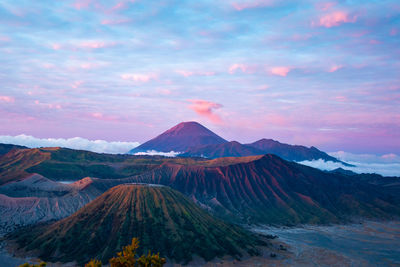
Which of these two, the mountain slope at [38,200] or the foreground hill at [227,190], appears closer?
the mountain slope at [38,200]

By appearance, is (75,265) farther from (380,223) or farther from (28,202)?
(380,223)

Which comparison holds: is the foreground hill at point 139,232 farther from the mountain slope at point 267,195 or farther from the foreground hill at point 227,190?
the mountain slope at point 267,195

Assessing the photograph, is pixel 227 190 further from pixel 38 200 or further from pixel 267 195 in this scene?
pixel 38 200

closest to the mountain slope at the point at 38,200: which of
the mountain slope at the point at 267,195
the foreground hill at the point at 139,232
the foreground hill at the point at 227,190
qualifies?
the foreground hill at the point at 227,190

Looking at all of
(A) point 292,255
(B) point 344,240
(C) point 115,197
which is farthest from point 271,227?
(C) point 115,197

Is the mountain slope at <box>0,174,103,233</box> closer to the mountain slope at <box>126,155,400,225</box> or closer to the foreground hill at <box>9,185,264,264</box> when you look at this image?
the foreground hill at <box>9,185,264,264</box>

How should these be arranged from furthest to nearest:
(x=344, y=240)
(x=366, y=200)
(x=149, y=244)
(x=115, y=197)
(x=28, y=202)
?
1. (x=366, y=200)
2. (x=28, y=202)
3. (x=344, y=240)
4. (x=115, y=197)
5. (x=149, y=244)

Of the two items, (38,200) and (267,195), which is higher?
(267,195)

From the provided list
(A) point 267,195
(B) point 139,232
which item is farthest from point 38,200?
(A) point 267,195
